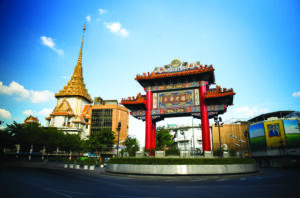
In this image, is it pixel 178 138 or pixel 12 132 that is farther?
pixel 178 138

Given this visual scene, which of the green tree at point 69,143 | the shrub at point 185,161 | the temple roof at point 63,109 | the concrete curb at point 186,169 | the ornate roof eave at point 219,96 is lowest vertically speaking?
the concrete curb at point 186,169

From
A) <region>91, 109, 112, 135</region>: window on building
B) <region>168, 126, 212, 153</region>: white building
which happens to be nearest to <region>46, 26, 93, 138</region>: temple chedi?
<region>91, 109, 112, 135</region>: window on building

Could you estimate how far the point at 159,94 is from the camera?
2358cm

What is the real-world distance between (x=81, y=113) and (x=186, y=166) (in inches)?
2626

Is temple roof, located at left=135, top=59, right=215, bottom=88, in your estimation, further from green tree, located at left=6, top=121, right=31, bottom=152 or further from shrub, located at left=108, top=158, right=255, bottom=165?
green tree, located at left=6, top=121, right=31, bottom=152

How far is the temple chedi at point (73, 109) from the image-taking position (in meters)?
69.3

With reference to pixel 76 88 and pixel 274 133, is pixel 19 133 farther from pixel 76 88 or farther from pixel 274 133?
pixel 274 133

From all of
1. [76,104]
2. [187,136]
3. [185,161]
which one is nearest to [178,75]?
[185,161]

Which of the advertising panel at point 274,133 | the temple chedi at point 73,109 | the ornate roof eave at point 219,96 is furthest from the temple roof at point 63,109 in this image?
the advertising panel at point 274,133

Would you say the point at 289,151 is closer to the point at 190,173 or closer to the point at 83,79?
the point at 190,173

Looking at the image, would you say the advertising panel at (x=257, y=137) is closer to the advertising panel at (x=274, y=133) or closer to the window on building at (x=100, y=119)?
the advertising panel at (x=274, y=133)

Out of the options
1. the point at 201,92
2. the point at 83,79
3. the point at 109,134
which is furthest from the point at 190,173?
the point at 83,79

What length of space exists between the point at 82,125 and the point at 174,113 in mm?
57847

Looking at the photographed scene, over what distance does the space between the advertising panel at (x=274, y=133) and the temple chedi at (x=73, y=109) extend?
59.8 meters
